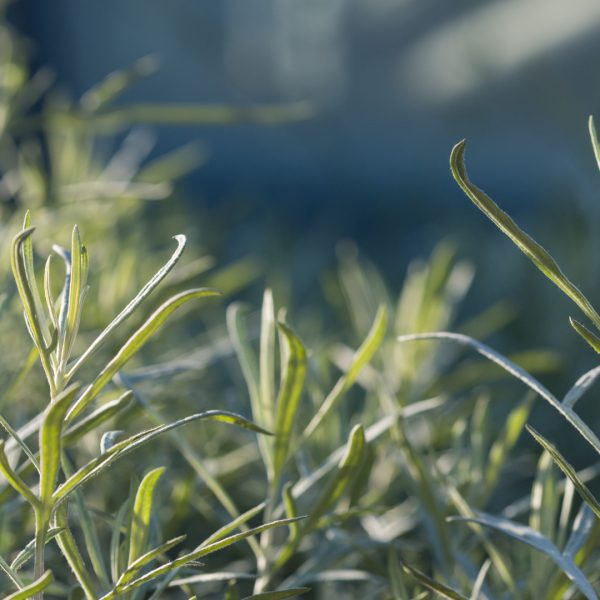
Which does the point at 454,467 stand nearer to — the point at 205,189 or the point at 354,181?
the point at 354,181

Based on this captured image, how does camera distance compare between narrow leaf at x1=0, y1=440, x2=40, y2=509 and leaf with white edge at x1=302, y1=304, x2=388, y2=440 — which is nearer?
narrow leaf at x1=0, y1=440, x2=40, y2=509

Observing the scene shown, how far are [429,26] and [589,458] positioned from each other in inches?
99.3

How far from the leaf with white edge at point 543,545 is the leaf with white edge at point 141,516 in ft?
0.31

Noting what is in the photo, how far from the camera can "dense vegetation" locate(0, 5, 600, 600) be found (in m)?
0.28

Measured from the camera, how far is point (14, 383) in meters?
0.36

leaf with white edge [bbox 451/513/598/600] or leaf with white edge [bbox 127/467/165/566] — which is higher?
leaf with white edge [bbox 127/467/165/566]

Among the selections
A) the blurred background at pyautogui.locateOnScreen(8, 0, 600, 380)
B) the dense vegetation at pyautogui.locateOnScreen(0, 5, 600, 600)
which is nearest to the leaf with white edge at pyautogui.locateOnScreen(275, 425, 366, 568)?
the dense vegetation at pyautogui.locateOnScreen(0, 5, 600, 600)

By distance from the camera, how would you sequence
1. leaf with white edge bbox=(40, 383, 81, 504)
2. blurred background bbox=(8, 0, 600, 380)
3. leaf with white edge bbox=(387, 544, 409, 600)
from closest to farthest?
leaf with white edge bbox=(40, 383, 81, 504) → leaf with white edge bbox=(387, 544, 409, 600) → blurred background bbox=(8, 0, 600, 380)

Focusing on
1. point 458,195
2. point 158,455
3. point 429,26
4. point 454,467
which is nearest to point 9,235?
point 158,455

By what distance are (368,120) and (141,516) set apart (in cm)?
317

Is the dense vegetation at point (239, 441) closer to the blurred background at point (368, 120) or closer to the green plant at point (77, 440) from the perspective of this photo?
the green plant at point (77, 440)

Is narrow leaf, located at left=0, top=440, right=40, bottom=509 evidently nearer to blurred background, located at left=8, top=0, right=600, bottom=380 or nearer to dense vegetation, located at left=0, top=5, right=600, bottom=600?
dense vegetation, located at left=0, top=5, right=600, bottom=600

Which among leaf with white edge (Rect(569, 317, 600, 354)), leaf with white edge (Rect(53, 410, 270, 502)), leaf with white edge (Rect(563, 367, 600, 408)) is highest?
leaf with white edge (Rect(569, 317, 600, 354))

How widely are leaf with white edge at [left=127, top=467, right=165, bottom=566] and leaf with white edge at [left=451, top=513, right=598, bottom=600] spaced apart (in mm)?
94
